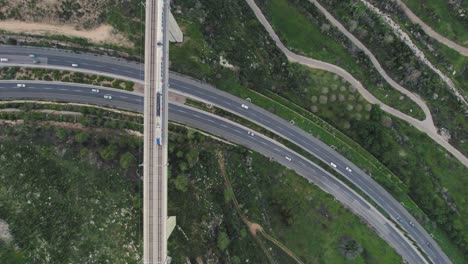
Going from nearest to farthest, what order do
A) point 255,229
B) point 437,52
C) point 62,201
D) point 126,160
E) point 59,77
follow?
point 62,201, point 126,160, point 59,77, point 255,229, point 437,52

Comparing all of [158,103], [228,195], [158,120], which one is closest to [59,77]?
[158,103]

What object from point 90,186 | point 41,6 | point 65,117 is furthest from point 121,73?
point 90,186

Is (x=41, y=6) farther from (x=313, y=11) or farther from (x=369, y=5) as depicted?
(x=369, y=5)

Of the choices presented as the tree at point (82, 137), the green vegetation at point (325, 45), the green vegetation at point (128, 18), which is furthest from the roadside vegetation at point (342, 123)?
the tree at point (82, 137)

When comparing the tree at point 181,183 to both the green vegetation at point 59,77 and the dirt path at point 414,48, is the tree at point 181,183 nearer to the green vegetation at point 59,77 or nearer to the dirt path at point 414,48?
the green vegetation at point 59,77

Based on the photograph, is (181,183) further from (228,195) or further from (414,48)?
(414,48)
